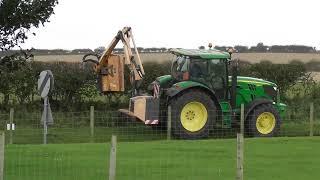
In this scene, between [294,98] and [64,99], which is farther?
[294,98]

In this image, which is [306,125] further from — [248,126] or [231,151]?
[231,151]

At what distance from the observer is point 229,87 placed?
18906mm

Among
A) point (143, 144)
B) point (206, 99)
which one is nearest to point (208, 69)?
point (206, 99)

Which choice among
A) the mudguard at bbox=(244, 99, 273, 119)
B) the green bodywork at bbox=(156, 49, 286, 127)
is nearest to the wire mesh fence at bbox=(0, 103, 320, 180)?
the mudguard at bbox=(244, 99, 273, 119)

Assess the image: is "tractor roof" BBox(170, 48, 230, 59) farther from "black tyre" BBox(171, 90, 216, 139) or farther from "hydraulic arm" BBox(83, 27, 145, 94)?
"hydraulic arm" BBox(83, 27, 145, 94)

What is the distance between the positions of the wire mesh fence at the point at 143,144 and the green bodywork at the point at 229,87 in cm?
33

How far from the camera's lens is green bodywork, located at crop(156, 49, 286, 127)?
18297 mm

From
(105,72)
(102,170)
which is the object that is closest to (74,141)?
(105,72)

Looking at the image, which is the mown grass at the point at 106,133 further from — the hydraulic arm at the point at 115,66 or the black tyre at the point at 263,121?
the hydraulic arm at the point at 115,66

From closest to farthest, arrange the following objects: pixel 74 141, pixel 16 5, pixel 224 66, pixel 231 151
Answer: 1. pixel 16 5
2. pixel 231 151
3. pixel 74 141
4. pixel 224 66

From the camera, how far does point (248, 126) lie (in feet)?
60.4

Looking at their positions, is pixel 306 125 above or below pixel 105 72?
below

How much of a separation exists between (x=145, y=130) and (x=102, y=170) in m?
7.97

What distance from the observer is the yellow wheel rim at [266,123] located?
18.5 m
